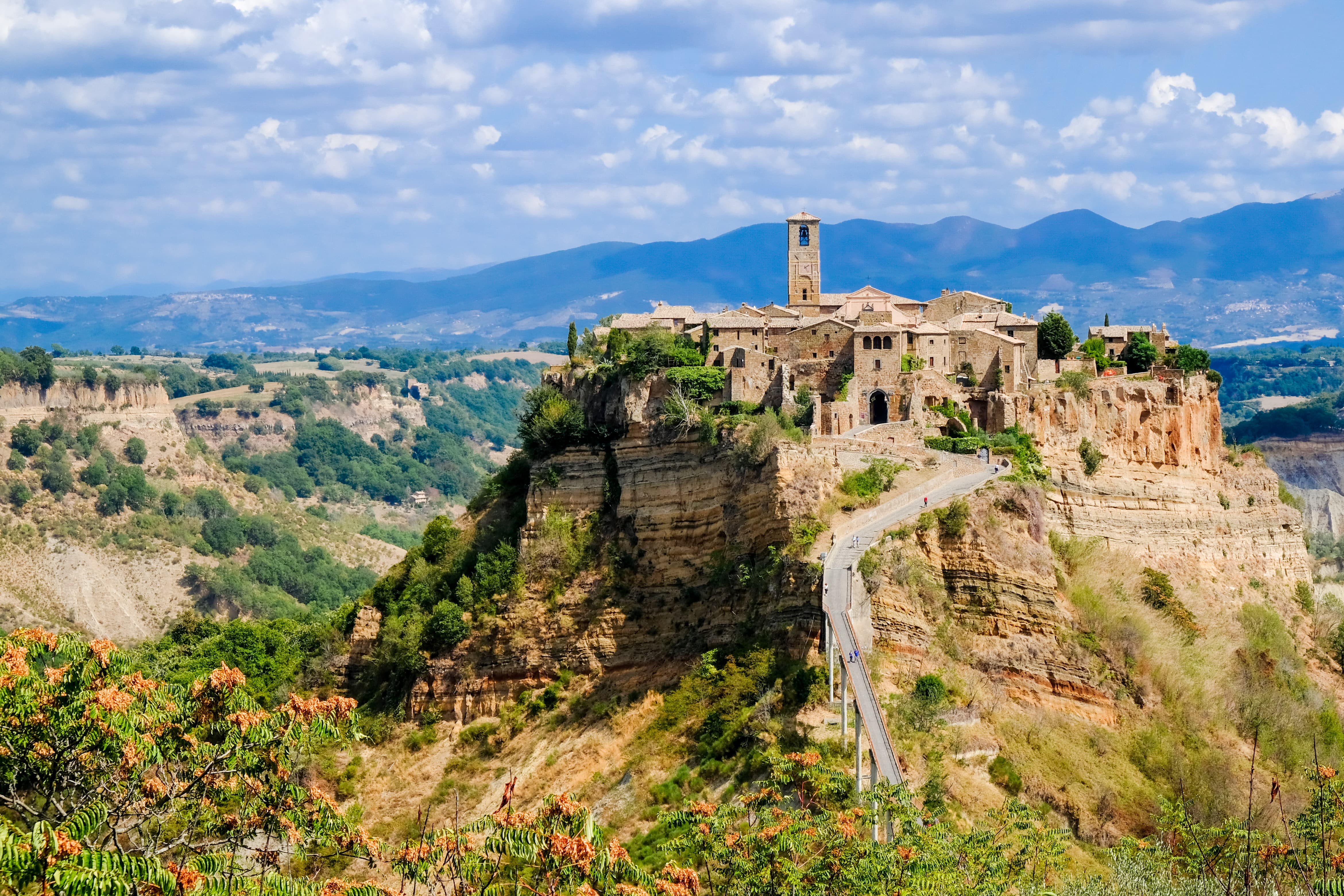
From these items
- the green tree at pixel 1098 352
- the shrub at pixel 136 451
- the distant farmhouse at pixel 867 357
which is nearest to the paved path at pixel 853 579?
the distant farmhouse at pixel 867 357

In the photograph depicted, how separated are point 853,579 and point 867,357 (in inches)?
631

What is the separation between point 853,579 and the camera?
46.9m

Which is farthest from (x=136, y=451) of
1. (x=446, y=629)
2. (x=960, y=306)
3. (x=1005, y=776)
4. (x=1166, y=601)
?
(x=1005, y=776)

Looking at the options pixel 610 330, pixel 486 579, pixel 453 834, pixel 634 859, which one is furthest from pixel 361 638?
pixel 453 834

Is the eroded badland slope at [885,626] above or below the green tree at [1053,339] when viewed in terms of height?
below

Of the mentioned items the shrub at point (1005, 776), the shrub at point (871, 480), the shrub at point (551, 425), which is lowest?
the shrub at point (1005, 776)

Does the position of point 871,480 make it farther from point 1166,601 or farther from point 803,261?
point 803,261

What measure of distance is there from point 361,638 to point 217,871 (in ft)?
148

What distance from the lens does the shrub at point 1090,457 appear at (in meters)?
60.9

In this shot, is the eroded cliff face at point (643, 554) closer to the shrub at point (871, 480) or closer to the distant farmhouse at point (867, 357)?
the shrub at point (871, 480)

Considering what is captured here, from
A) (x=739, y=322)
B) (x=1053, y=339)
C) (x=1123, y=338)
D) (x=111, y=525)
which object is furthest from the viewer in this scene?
(x=111, y=525)

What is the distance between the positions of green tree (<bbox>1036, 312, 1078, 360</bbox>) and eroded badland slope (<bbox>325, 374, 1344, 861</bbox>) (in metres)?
3.26

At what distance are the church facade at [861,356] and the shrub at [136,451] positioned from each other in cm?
10610

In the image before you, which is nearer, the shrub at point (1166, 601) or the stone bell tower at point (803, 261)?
the shrub at point (1166, 601)
